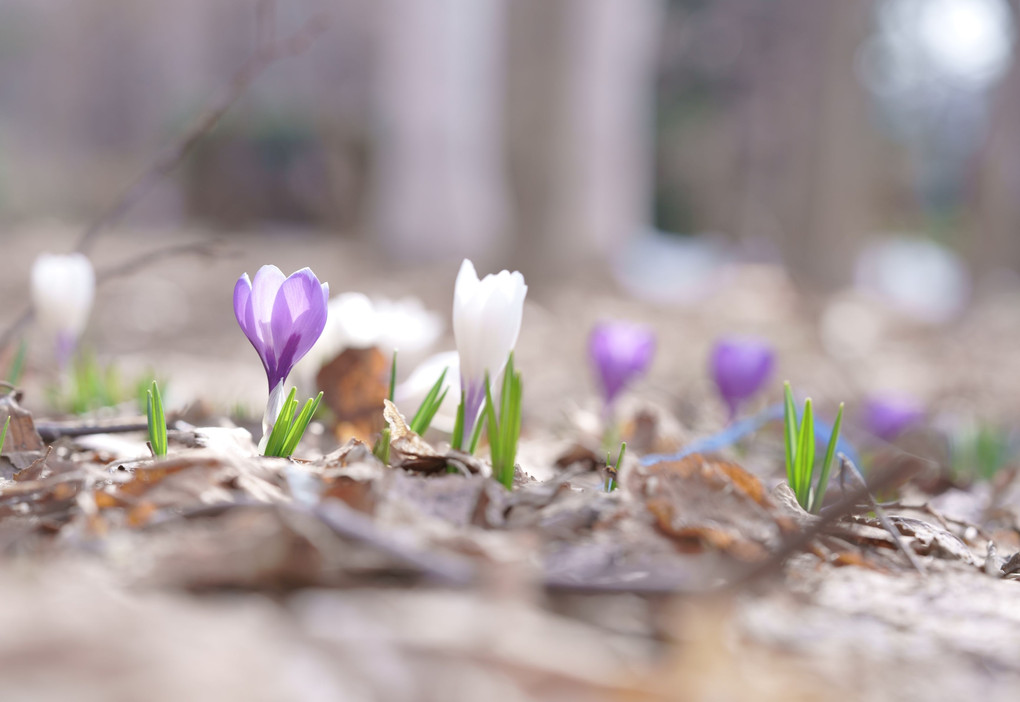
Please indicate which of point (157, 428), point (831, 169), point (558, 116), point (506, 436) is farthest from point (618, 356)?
point (831, 169)

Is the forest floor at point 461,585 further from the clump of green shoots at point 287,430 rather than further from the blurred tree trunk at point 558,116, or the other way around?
the blurred tree trunk at point 558,116

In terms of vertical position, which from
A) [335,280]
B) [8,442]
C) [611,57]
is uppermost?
[611,57]

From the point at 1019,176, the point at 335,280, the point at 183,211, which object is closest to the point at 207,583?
the point at 335,280

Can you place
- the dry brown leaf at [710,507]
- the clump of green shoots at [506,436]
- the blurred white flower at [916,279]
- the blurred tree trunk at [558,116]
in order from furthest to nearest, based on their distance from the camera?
the blurred white flower at [916,279] < the blurred tree trunk at [558,116] < the clump of green shoots at [506,436] < the dry brown leaf at [710,507]

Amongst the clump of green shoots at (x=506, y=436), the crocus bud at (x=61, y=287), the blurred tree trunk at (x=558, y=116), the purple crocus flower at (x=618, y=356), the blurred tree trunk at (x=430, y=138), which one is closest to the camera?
the clump of green shoots at (x=506, y=436)

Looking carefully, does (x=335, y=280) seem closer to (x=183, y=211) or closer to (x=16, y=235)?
(x=16, y=235)

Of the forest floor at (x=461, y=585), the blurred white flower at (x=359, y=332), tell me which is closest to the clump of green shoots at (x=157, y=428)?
the forest floor at (x=461, y=585)

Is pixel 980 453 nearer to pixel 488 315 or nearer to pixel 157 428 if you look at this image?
pixel 488 315
